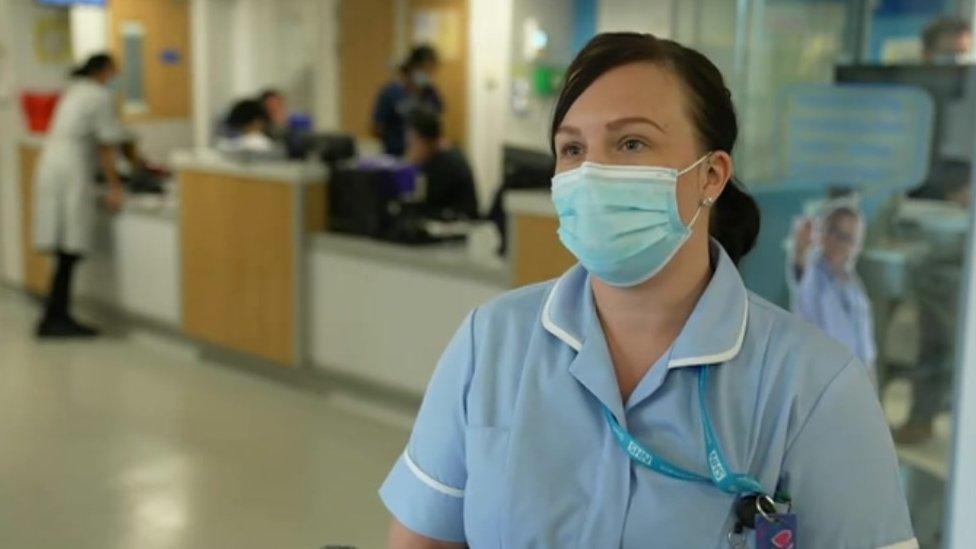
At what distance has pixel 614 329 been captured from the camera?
160cm

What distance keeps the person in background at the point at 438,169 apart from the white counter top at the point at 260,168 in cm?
56

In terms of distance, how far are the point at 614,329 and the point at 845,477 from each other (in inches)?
13.7

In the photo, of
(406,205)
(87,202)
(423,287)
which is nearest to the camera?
(423,287)

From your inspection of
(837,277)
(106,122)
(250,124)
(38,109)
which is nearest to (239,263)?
(250,124)

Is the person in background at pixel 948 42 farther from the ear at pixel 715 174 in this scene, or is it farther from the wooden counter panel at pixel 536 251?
the ear at pixel 715 174

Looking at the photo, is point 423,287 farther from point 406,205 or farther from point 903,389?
point 903,389

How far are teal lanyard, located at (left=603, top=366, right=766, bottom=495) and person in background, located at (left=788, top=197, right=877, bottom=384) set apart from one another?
2571 mm

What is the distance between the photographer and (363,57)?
10391mm

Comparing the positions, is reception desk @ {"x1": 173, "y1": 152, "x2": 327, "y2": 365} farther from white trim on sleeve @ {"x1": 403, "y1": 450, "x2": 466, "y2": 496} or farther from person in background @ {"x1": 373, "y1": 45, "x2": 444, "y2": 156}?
white trim on sleeve @ {"x1": 403, "y1": 450, "x2": 466, "y2": 496}

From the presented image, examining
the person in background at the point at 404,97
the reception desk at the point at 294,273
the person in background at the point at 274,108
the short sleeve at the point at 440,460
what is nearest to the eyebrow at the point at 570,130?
the short sleeve at the point at 440,460

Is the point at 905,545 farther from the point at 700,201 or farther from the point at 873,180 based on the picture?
the point at 873,180

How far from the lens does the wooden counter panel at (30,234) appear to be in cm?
835

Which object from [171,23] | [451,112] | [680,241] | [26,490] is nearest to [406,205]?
[26,490]

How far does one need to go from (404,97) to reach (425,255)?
12.5 feet
